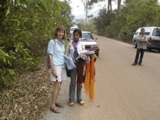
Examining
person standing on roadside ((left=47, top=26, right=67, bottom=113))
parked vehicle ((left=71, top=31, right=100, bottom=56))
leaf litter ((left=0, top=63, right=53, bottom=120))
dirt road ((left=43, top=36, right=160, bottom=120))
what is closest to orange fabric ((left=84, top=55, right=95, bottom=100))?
dirt road ((left=43, top=36, right=160, bottom=120))

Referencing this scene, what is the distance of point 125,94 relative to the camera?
5.30 metres

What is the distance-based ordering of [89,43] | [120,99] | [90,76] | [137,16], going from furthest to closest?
[137,16], [89,43], [120,99], [90,76]

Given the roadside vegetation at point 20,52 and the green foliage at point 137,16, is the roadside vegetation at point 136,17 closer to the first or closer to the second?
the green foliage at point 137,16

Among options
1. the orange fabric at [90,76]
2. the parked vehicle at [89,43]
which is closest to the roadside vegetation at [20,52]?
the orange fabric at [90,76]

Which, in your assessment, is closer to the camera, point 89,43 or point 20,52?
point 20,52

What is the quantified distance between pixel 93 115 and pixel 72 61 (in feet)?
4.12

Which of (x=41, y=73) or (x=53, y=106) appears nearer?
(x=53, y=106)

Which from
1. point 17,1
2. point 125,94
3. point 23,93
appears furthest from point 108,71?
point 17,1

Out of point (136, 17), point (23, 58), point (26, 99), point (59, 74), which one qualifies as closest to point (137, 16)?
point (136, 17)

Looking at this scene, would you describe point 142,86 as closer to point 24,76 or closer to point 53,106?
point 53,106

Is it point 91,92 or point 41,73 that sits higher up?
point 91,92

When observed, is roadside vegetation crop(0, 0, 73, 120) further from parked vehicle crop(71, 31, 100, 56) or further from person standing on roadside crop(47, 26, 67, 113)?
parked vehicle crop(71, 31, 100, 56)

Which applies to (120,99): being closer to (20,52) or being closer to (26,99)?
(26,99)

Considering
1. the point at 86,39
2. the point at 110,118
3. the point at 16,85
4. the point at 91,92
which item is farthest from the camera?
the point at 86,39
